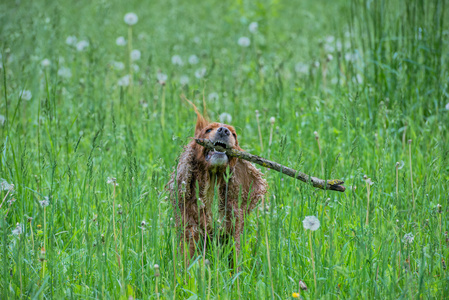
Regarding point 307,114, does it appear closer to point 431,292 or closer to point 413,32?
point 413,32

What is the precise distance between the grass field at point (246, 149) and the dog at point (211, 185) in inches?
5.0

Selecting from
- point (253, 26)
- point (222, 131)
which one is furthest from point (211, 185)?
point (253, 26)

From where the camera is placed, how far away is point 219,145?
10.8 ft

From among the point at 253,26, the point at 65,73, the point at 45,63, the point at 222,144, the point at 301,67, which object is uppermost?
the point at 253,26

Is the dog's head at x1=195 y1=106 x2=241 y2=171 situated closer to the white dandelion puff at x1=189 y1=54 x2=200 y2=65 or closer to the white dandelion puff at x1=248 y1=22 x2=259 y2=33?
the white dandelion puff at x1=189 y1=54 x2=200 y2=65

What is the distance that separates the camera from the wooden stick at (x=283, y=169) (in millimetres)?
2869

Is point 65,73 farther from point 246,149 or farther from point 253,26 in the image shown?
point 246,149

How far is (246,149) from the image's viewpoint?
452cm

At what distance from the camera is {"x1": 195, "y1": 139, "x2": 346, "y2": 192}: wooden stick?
2869 millimetres

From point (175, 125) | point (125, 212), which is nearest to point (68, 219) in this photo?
point (125, 212)

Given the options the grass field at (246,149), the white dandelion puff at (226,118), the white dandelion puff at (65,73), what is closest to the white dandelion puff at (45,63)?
the grass field at (246,149)

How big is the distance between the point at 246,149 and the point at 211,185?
3.95ft

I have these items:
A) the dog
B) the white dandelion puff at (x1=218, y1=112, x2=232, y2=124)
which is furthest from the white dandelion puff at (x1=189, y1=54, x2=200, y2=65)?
the dog

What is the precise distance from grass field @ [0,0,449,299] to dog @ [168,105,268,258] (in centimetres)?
13
